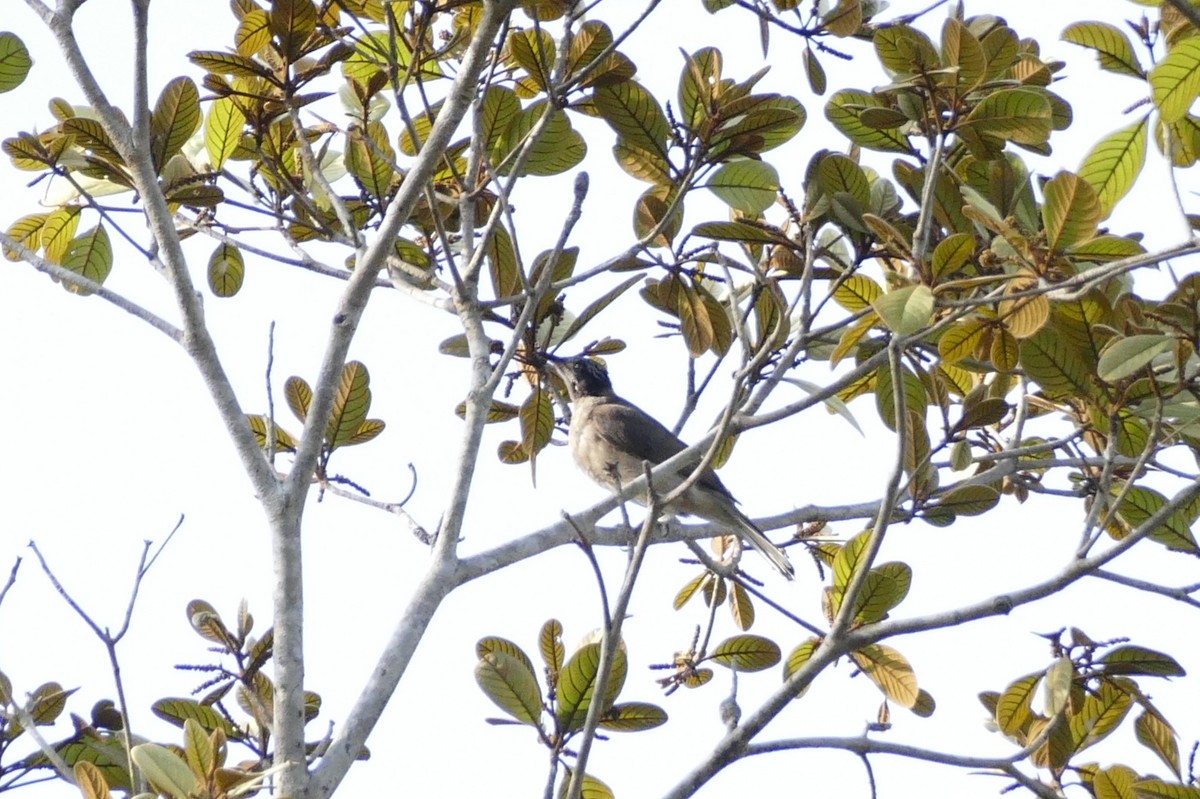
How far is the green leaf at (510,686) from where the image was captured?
310 centimetres

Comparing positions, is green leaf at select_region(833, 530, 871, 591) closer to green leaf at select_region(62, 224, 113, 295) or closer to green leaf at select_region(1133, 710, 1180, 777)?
green leaf at select_region(1133, 710, 1180, 777)

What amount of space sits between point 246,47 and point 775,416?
5.91 feet

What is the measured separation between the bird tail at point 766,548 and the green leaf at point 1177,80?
2327 millimetres

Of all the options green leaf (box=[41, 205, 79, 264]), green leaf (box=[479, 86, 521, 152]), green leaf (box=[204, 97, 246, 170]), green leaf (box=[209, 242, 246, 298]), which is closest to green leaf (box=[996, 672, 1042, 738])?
green leaf (box=[479, 86, 521, 152])

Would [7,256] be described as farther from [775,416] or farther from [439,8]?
[775,416]

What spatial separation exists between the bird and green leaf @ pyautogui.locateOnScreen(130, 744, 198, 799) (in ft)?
10.6

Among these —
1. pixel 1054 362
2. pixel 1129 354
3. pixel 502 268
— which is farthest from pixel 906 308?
pixel 502 268

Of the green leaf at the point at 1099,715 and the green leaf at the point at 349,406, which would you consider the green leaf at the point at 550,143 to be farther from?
the green leaf at the point at 1099,715

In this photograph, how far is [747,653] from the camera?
3686 millimetres

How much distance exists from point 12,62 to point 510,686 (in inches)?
85.6

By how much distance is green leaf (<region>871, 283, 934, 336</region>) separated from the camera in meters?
2.73

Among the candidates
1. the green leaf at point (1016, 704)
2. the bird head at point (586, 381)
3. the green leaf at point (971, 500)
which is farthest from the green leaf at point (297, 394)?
the bird head at point (586, 381)

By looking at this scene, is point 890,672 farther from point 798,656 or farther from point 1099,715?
point 1099,715

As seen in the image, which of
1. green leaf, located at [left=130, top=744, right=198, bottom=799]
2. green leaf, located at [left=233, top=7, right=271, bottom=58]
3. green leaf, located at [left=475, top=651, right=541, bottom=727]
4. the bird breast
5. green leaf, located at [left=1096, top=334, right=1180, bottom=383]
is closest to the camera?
green leaf, located at [left=130, top=744, right=198, bottom=799]
